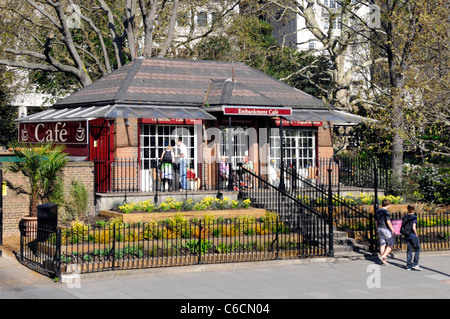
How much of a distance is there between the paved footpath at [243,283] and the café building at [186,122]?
224 inches

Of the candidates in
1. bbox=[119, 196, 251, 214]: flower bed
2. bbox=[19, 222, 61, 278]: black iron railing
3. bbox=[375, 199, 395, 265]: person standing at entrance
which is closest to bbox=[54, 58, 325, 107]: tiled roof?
bbox=[119, 196, 251, 214]: flower bed

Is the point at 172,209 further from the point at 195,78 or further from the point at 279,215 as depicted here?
the point at 195,78

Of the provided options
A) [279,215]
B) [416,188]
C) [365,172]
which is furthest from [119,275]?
[416,188]

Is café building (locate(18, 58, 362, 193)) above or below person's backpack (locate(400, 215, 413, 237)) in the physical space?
above

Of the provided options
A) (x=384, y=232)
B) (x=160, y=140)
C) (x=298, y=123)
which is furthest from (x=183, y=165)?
(x=384, y=232)

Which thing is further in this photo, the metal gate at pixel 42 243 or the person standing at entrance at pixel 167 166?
the person standing at entrance at pixel 167 166

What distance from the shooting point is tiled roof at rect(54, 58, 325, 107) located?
22.3 m

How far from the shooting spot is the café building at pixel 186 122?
21.4 meters

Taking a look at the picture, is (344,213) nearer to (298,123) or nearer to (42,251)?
(298,123)

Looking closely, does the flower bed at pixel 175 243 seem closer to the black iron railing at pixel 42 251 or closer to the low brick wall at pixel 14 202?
the black iron railing at pixel 42 251

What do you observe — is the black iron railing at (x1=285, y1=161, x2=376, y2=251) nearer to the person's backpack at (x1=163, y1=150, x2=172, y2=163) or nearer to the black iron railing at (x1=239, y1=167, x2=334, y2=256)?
the black iron railing at (x1=239, y1=167, x2=334, y2=256)

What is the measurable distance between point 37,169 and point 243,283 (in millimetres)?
7522

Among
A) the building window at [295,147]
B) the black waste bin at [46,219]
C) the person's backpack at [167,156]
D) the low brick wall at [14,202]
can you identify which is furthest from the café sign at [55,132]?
the building window at [295,147]

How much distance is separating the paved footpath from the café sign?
717cm
